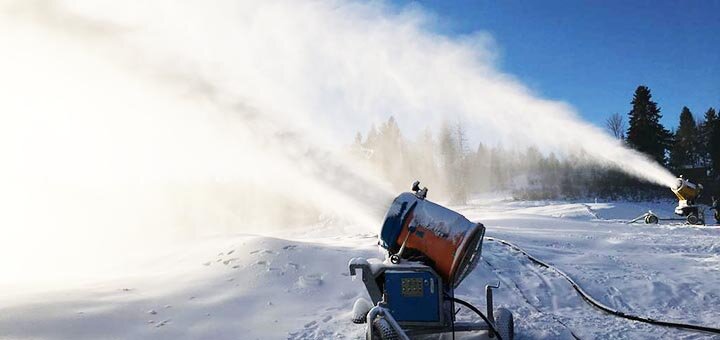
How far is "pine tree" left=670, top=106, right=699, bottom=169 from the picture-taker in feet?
165

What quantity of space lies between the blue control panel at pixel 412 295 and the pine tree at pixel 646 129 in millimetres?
48263

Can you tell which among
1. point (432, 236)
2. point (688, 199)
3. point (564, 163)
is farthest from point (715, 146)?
point (432, 236)

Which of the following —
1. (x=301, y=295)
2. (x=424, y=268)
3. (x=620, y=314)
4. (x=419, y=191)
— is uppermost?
(x=419, y=191)

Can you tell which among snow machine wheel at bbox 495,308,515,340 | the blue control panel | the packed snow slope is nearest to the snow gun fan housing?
the packed snow slope

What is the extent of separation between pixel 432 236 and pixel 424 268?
0.37 m

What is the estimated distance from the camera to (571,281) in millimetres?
8109

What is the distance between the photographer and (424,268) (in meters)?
5.00

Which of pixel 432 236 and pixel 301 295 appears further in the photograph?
pixel 301 295

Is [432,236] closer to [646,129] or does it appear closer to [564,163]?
[646,129]

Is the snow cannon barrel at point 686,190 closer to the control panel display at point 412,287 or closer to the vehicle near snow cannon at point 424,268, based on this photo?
the vehicle near snow cannon at point 424,268

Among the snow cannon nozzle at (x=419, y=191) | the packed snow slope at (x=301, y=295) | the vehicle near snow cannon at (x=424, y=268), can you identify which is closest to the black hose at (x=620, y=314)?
the packed snow slope at (x=301, y=295)

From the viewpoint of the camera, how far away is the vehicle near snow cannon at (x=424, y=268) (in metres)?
5.00

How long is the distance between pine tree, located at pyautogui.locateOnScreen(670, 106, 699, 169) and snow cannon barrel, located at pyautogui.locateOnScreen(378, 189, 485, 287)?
55089 mm

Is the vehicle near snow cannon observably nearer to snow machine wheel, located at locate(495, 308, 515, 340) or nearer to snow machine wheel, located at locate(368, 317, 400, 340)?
snow machine wheel, located at locate(495, 308, 515, 340)
